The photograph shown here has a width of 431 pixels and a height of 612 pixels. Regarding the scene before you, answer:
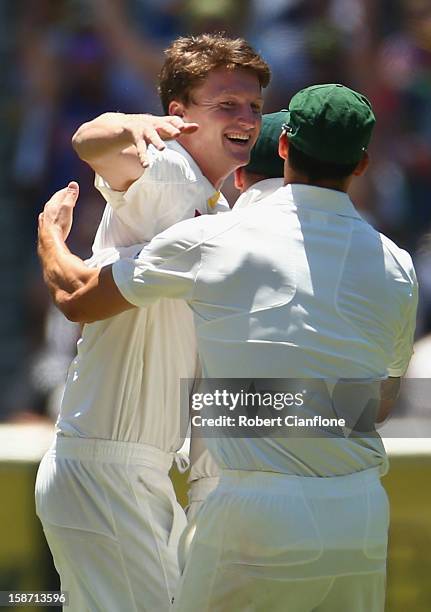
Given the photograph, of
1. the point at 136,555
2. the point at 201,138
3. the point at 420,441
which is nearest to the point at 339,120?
the point at 201,138

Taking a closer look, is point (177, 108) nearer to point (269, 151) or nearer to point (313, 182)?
point (269, 151)

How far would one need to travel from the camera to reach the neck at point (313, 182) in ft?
8.63

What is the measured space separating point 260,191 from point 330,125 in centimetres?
74

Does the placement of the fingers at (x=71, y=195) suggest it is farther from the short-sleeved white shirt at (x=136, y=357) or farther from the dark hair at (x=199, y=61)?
the dark hair at (x=199, y=61)

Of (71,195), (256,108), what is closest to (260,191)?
(256,108)

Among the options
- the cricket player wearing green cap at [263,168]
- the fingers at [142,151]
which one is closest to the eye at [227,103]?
the cricket player wearing green cap at [263,168]

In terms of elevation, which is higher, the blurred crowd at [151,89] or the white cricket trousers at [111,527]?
the blurred crowd at [151,89]

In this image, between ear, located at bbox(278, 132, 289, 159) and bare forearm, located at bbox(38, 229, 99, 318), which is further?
bare forearm, located at bbox(38, 229, 99, 318)

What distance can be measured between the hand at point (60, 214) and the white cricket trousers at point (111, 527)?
0.50 meters

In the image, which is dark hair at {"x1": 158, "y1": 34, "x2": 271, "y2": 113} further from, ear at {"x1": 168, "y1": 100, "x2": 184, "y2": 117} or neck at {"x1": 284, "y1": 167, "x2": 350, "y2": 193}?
neck at {"x1": 284, "y1": 167, "x2": 350, "y2": 193}

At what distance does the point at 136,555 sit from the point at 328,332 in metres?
0.79

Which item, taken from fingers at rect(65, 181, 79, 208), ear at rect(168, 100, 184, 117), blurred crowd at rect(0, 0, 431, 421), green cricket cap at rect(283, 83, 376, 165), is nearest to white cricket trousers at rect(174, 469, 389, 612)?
green cricket cap at rect(283, 83, 376, 165)

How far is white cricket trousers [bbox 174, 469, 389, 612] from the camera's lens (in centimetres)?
249

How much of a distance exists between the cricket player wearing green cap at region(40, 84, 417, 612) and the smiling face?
1.32 ft
